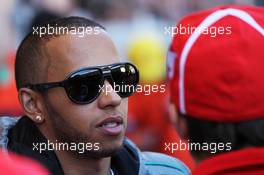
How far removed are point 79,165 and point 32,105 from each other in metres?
0.25

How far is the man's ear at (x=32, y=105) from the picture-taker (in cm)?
249

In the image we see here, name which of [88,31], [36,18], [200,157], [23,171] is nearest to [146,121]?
[36,18]

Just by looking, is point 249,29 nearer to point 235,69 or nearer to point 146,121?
point 235,69

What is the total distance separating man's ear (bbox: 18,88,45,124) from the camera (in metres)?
2.49

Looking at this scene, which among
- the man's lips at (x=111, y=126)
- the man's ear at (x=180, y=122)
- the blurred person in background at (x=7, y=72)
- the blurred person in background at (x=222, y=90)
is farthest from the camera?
the blurred person in background at (x=7, y=72)

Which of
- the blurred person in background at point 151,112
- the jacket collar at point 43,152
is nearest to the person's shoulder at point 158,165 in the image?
the jacket collar at point 43,152

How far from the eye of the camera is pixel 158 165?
264 centimetres

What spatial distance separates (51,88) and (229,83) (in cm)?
62

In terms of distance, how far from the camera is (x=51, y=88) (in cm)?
244

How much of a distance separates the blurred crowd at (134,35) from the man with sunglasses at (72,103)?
1.15 m
